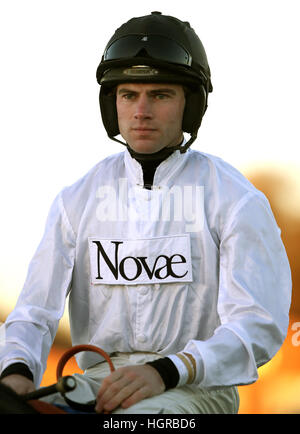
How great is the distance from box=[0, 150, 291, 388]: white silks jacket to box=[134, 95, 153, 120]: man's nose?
227 millimetres

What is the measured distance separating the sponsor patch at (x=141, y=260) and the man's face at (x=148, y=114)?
0.39 meters

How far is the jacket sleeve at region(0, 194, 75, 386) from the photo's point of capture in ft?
9.14

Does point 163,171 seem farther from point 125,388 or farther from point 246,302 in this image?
point 125,388

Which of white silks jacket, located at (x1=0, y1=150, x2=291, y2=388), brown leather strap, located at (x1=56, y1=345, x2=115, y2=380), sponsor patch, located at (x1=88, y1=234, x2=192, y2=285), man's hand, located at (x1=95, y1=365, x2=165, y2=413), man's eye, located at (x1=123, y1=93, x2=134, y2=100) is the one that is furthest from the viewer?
man's eye, located at (x1=123, y1=93, x2=134, y2=100)

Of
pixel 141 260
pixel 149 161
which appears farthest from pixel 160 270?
pixel 149 161

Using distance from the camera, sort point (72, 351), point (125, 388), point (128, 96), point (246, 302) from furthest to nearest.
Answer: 1. point (128, 96)
2. point (246, 302)
3. point (72, 351)
4. point (125, 388)

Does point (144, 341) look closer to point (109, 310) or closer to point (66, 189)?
point (109, 310)

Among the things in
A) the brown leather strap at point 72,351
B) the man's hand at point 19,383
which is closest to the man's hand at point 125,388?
the brown leather strap at point 72,351

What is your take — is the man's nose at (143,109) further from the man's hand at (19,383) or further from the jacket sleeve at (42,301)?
the man's hand at (19,383)

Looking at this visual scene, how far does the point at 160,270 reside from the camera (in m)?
2.90

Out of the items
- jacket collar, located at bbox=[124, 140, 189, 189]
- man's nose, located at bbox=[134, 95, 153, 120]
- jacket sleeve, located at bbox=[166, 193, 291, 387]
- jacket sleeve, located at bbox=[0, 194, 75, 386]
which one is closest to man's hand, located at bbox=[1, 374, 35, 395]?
jacket sleeve, located at bbox=[0, 194, 75, 386]

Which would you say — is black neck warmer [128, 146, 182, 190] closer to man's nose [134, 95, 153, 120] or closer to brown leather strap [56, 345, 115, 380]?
man's nose [134, 95, 153, 120]

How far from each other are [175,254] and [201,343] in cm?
45

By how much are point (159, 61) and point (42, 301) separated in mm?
1070
